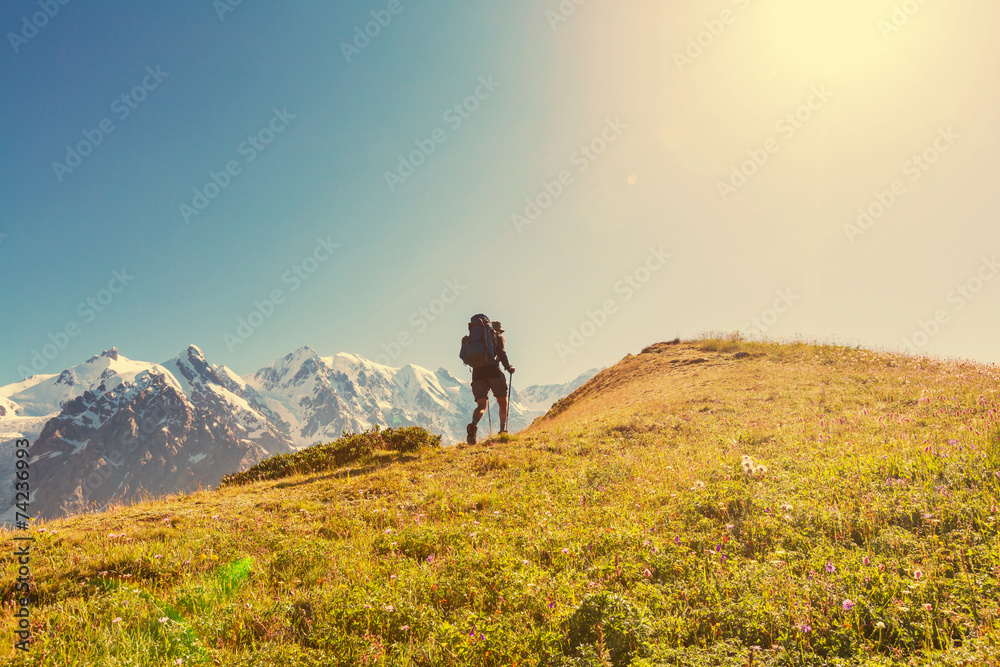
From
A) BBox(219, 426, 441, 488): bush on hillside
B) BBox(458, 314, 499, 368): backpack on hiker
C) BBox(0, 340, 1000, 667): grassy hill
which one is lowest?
BBox(0, 340, 1000, 667): grassy hill

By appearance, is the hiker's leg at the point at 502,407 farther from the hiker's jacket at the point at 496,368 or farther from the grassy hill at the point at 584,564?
the grassy hill at the point at 584,564

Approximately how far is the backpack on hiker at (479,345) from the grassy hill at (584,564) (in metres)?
5.87

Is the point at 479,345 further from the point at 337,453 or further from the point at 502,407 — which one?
the point at 337,453

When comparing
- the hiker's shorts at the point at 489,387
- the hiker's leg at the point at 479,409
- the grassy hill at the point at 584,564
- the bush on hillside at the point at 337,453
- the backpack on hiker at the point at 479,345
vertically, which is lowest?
the grassy hill at the point at 584,564

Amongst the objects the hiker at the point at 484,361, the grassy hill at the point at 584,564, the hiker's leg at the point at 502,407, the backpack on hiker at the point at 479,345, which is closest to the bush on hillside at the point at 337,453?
the hiker at the point at 484,361

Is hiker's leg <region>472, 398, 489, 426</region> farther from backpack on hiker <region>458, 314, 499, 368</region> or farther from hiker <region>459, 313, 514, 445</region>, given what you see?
backpack on hiker <region>458, 314, 499, 368</region>

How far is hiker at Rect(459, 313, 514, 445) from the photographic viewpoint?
49.8ft

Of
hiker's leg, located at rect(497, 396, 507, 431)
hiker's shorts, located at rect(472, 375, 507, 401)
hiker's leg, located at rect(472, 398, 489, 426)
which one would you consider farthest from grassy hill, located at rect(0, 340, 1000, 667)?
hiker's shorts, located at rect(472, 375, 507, 401)

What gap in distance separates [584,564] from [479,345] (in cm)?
1065

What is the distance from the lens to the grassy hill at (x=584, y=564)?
3.56 m

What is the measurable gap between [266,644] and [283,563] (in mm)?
2126

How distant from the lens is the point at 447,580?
472 centimetres

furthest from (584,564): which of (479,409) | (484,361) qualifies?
(484,361)

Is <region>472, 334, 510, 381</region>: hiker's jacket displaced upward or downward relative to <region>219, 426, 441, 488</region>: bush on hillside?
upward
